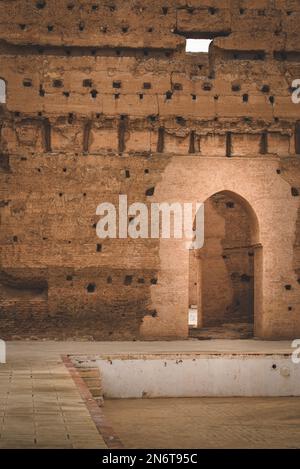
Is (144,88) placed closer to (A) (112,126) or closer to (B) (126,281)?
(A) (112,126)

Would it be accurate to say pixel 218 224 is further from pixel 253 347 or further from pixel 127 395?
pixel 127 395

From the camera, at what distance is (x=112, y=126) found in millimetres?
18281

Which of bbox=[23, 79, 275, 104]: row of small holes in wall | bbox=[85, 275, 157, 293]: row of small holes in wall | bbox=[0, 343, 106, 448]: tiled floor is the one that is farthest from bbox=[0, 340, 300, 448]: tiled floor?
bbox=[23, 79, 275, 104]: row of small holes in wall

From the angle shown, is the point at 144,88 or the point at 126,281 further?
the point at 144,88

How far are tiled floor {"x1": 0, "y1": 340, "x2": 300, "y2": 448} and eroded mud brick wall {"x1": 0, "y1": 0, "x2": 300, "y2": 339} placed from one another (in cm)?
164

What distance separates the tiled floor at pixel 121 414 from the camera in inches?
316

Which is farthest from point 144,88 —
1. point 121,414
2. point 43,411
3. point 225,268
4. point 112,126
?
point 43,411

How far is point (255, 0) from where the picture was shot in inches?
738

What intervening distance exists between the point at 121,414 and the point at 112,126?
7.44m

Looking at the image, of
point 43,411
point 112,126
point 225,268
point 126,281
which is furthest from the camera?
point 225,268

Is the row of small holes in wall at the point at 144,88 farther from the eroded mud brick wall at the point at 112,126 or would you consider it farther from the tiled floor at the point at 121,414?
the tiled floor at the point at 121,414

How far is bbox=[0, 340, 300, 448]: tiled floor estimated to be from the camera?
8.04 metres

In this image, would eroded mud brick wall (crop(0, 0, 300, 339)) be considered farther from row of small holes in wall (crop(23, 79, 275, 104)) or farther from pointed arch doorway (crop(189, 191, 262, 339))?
pointed arch doorway (crop(189, 191, 262, 339))

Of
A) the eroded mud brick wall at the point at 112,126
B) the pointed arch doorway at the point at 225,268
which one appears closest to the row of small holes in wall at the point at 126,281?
the eroded mud brick wall at the point at 112,126
